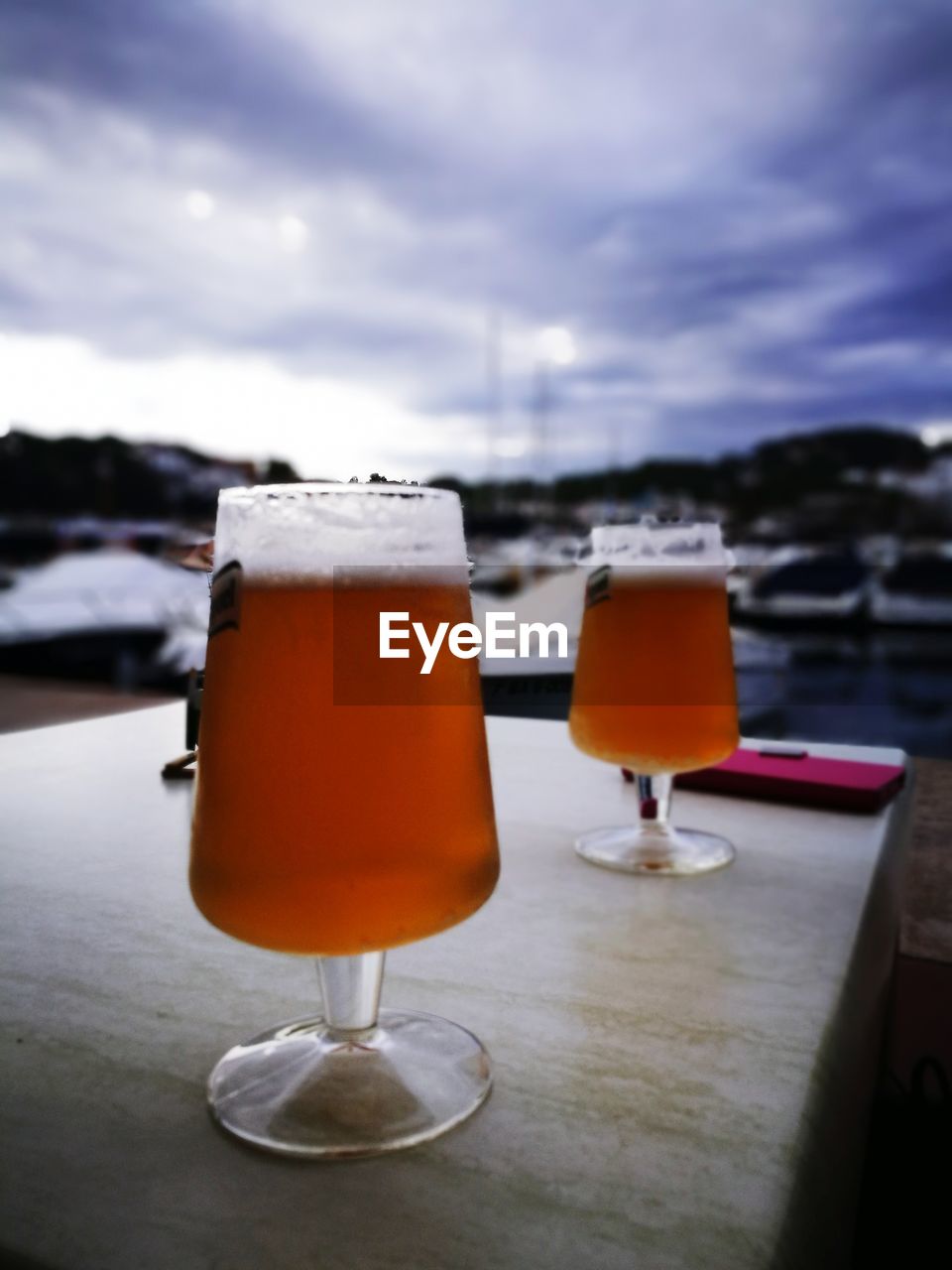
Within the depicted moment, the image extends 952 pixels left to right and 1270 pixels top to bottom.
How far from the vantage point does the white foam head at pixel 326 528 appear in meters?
0.50

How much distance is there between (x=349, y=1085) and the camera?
0.53 m

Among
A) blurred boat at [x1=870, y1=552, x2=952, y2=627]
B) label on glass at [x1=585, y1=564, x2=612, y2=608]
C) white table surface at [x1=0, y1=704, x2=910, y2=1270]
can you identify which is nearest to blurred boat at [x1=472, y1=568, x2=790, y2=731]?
label on glass at [x1=585, y1=564, x2=612, y2=608]

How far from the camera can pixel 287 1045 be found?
0.57 m

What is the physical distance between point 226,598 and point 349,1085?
277mm

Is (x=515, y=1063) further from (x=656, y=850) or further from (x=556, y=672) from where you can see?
(x=556, y=672)

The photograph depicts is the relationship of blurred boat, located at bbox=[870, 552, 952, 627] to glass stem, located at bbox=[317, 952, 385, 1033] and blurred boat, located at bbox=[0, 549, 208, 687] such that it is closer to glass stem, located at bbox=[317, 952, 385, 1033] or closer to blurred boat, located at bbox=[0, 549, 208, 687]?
blurred boat, located at bbox=[0, 549, 208, 687]

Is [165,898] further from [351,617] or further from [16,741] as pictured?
[16,741]

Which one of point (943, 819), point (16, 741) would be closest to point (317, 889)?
point (16, 741)

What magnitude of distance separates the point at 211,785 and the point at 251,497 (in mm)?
161

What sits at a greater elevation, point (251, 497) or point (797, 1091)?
point (251, 497)

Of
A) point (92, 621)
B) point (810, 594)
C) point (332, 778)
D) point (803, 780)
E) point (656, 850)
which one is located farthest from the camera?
point (810, 594)

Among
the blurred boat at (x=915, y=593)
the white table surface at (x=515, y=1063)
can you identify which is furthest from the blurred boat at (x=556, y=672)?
the blurred boat at (x=915, y=593)

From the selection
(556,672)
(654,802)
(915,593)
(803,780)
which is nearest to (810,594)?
(915,593)

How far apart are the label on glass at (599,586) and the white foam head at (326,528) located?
500mm
